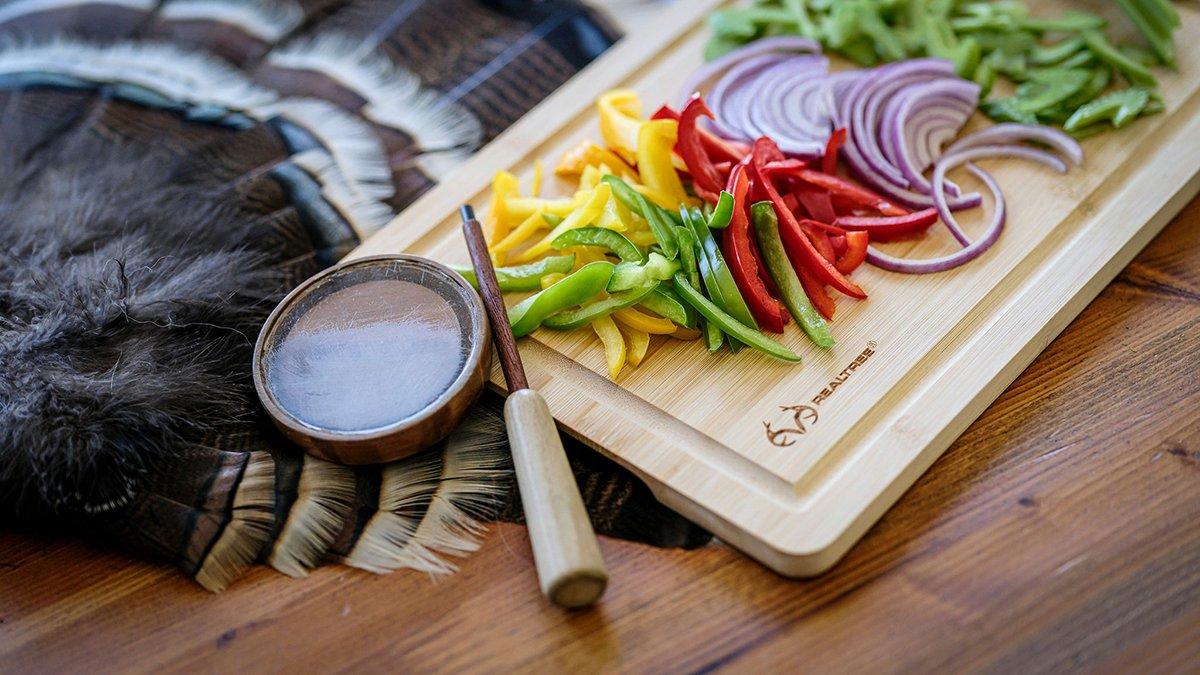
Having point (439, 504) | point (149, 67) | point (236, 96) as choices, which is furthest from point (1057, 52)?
point (149, 67)

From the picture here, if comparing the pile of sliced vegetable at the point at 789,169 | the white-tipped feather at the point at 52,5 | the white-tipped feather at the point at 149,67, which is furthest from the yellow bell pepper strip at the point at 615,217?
the white-tipped feather at the point at 52,5

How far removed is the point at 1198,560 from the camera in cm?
177

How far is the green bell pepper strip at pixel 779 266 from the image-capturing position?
2.10 metres

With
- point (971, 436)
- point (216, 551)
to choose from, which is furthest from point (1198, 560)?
point (216, 551)

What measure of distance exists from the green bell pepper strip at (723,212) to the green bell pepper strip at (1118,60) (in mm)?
1165

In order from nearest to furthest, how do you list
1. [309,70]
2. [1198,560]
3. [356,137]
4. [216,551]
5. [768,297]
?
[1198,560] < [216,551] < [768,297] < [356,137] < [309,70]

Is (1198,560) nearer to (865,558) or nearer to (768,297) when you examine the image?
(865,558)

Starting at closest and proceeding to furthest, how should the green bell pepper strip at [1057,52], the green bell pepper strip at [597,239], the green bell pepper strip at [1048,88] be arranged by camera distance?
the green bell pepper strip at [597,239] → the green bell pepper strip at [1048,88] → the green bell pepper strip at [1057,52]

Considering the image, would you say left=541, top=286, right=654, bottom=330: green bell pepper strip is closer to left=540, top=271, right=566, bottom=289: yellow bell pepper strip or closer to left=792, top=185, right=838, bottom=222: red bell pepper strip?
left=540, top=271, right=566, bottom=289: yellow bell pepper strip

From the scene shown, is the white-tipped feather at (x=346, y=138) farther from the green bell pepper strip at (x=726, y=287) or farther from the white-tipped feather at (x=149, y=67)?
the green bell pepper strip at (x=726, y=287)

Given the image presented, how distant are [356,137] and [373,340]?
0.93 meters

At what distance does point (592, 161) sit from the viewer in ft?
7.99

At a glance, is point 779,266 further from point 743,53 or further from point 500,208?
point 743,53

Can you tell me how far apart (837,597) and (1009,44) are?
163 centimetres
